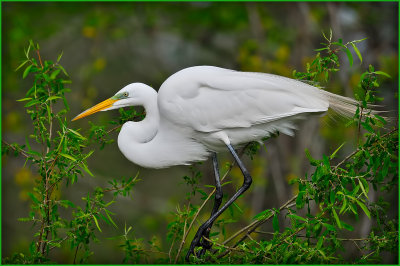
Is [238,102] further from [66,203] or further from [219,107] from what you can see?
[66,203]

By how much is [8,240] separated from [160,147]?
113 inches

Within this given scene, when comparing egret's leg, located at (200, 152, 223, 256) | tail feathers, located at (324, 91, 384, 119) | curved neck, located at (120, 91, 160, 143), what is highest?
tail feathers, located at (324, 91, 384, 119)

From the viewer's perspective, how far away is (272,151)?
3637 millimetres

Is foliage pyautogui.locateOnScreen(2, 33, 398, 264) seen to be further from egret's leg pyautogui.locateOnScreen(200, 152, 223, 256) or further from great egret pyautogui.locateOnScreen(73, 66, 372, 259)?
egret's leg pyautogui.locateOnScreen(200, 152, 223, 256)

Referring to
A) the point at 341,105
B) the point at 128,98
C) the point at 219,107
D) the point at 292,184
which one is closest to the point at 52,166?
the point at 128,98

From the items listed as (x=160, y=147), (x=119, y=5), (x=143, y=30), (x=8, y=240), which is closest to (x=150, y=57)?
(x=143, y=30)

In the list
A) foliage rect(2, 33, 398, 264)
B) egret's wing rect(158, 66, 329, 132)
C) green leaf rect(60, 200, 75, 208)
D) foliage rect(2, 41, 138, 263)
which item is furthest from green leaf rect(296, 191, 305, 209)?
green leaf rect(60, 200, 75, 208)

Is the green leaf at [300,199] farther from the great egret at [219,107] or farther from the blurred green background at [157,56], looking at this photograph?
the blurred green background at [157,56]

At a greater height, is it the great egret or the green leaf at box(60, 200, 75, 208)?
the great egret

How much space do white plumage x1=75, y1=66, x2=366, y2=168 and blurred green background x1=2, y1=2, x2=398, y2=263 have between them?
151cm

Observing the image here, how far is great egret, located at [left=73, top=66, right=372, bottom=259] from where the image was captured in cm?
179

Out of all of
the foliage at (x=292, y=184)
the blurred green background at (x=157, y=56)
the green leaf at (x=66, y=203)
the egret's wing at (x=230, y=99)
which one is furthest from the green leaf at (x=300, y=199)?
the blurred green background at (x=157, y=56)

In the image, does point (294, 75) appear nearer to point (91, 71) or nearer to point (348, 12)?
point (91, 71)

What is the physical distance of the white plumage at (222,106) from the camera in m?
1.79
